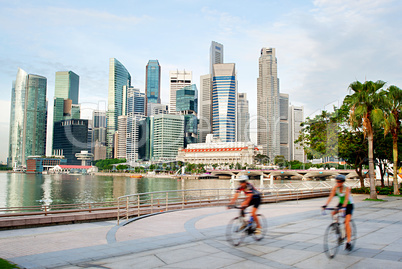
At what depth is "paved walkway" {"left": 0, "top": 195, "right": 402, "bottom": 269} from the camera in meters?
8.52

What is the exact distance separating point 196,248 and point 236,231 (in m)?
1.49

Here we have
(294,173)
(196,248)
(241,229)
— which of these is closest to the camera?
(196,248)

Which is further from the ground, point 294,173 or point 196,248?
point 196,248

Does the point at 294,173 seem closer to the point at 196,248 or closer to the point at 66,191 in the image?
the point at 66,191

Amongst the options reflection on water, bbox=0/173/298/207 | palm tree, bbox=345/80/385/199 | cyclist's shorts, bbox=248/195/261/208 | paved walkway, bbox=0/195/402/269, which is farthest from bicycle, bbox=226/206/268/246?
reflection on water, bbox=0/173/298/207

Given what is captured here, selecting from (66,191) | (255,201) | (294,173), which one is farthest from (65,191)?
(294,173)

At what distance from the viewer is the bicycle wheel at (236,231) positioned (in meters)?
10.7

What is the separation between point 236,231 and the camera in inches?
424

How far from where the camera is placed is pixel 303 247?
402 inches

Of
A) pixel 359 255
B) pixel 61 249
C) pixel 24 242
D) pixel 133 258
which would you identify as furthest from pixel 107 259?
pixel 359 255

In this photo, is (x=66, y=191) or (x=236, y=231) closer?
(x=236, y=231)

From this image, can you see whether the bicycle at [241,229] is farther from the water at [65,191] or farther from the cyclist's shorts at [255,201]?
the water at [65,191]

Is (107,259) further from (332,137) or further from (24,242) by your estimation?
(332,137)

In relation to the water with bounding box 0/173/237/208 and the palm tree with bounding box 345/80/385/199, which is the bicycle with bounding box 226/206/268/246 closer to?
the palm tree with bounding box 345/80/385/199
